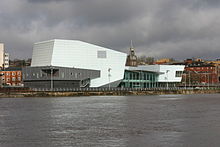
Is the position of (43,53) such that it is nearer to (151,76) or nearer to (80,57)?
(80,57)

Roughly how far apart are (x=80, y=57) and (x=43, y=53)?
1157 centimetres

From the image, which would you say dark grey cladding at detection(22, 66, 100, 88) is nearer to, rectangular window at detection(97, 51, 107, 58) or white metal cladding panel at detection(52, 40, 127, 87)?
white metal cladding panel at detection(52, 40, 127, 87)

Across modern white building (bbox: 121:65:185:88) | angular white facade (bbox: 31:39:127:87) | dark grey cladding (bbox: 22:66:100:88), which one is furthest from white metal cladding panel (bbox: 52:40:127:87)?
modern white building (bbox: 121:65:185:88)

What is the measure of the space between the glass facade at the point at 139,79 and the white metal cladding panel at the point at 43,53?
107 ft

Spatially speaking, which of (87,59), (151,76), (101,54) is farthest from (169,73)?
(87,59)

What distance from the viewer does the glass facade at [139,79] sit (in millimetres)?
122312

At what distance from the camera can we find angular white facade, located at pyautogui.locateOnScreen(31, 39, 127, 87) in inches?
3912

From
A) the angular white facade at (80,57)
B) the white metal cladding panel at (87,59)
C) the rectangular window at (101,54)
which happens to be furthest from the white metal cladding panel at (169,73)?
the rectangular window at (101,54)

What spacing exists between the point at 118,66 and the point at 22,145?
3608 inches

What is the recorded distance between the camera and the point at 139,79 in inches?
4968

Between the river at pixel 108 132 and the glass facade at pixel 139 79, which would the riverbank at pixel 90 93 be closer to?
the glass facade at pixel 139 79

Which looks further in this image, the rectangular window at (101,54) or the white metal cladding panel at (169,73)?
the white metal cladding panel at (169,73)

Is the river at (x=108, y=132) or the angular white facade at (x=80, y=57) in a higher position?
the angular white facade at (x=80, y=57)

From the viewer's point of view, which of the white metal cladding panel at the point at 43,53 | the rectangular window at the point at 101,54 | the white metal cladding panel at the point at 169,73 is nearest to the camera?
the white metal cladding panel at the point at 43,53
